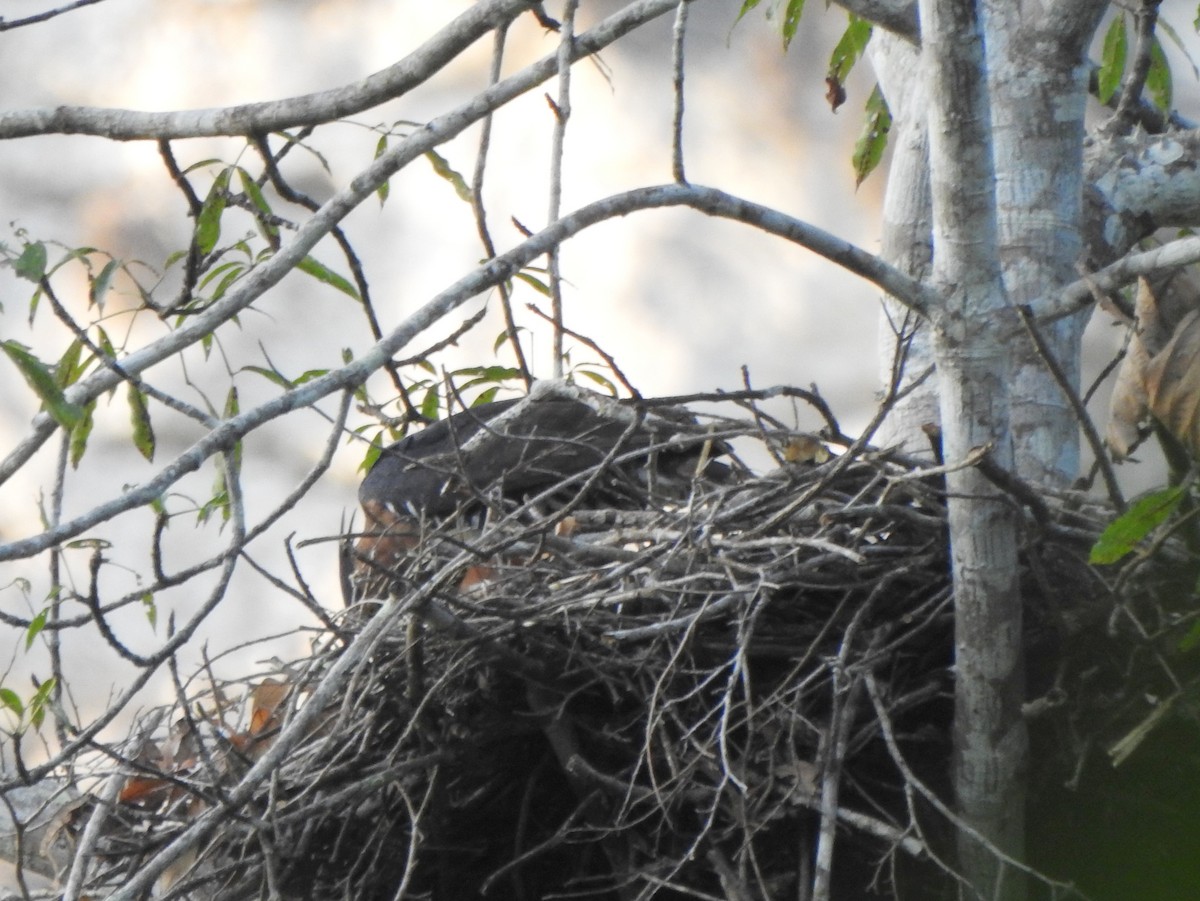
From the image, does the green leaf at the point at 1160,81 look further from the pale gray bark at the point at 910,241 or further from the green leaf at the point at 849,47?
the pale gray bark at the point at 910,241

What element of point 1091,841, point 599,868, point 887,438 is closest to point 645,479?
point 887,438

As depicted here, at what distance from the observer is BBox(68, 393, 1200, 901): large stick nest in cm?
109

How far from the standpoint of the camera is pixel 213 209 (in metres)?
1.34

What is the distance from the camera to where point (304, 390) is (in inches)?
32.4

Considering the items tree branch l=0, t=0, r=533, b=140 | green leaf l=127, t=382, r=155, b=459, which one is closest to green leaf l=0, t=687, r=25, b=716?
green leaf l=127, t=382, r=155, b=459

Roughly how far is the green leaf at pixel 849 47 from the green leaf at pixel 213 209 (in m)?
0.92

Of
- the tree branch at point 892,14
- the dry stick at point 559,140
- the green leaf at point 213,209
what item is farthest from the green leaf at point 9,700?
the tree branch at point 892,14

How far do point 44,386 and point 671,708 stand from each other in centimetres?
55

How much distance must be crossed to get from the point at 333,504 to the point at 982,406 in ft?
7.49

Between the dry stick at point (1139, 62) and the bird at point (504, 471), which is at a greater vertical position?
the dry stick at point (1139, 62)

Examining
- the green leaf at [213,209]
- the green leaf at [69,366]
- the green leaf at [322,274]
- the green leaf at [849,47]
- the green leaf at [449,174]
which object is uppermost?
the green leaf at [849,47]

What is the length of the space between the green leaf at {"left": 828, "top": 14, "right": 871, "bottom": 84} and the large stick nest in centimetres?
83

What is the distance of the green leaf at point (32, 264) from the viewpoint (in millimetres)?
975

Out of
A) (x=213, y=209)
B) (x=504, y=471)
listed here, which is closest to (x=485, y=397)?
(x=504, y=471)
